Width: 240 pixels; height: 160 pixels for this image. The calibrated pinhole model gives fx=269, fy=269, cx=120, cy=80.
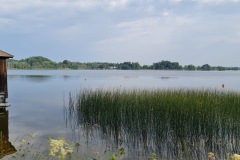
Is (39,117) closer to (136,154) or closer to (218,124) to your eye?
(136,154)

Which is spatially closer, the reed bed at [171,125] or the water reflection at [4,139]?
the water reflection at [4,139]

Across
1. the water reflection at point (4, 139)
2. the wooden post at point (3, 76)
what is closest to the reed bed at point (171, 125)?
the water reflection at point (4, 139)

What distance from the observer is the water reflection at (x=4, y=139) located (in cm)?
781

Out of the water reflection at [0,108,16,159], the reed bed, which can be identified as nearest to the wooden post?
the water reflection at [0,108,16,159]

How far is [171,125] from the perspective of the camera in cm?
941

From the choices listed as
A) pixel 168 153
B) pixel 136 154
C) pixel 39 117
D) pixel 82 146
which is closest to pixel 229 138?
pixel 168 153

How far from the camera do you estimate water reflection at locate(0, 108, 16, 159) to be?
7811 millimetres

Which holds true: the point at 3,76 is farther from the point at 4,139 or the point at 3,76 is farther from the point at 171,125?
the point at 171,125

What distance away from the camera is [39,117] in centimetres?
1519

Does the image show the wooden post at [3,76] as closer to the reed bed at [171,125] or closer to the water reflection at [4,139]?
the water reflection at [4,139]

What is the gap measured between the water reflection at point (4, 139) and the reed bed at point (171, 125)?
9.72ft

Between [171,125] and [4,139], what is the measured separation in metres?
6.05

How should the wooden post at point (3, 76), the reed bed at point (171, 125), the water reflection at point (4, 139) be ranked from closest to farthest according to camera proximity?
the water reflection at point (4, 139) → the reed bed at point (171, 125) → the wooden post at point (3, 76)

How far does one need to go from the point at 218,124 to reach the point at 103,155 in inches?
164
